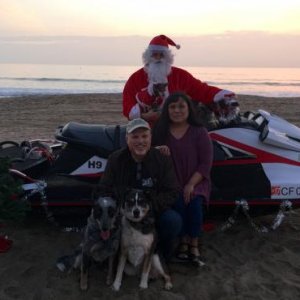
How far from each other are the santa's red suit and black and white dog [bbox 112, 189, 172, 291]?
5.46ft

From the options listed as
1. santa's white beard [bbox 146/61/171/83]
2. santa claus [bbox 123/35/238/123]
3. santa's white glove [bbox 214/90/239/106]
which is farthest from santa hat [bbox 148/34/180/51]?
santa's white glove [bbox 214/90/239/106]

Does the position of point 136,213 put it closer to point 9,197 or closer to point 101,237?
point 101,237

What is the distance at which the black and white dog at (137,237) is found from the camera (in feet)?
12.3

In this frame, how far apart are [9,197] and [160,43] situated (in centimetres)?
236

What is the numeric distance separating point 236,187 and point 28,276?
6.94ft

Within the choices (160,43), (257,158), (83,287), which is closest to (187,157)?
(257,158)

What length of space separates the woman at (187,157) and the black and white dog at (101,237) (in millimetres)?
720

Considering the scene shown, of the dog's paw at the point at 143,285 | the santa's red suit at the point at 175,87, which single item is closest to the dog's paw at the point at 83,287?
the dog's paw at the point at 143,285

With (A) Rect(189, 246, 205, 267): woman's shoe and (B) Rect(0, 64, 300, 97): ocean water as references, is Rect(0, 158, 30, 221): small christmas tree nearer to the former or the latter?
(A) Rect(189, 246, 205, 267): woman's shoe

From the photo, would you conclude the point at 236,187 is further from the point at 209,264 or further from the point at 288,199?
the point at 209,264

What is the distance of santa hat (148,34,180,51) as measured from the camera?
5.38 meters

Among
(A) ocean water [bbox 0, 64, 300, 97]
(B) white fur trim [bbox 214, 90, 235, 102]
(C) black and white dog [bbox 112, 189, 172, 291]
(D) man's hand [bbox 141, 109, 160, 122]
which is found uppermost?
(B) white fur trim [bbox 214, 90, 235, 102]

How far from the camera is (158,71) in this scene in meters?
5.30

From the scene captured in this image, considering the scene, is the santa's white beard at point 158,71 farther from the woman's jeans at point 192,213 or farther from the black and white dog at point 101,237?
the black and white dog at point 101,237
